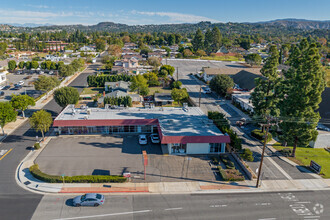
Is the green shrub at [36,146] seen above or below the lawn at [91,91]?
below

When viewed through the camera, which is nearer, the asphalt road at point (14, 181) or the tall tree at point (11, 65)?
the asphalt road at point (14, 181)

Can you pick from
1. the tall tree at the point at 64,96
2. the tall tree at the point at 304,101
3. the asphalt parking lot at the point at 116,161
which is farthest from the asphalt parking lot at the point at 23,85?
the tall tree at the point at 304,101

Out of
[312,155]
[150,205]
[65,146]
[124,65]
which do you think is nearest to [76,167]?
[65,146]

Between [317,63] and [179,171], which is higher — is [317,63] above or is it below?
above

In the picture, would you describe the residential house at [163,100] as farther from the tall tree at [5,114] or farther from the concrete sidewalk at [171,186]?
the concrete sidewalk at [171,186]

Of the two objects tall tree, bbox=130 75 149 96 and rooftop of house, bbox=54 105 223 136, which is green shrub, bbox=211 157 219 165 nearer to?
rooftop of house, bbox=54 105 223 136

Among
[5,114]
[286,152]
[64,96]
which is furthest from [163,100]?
→ [5,114]

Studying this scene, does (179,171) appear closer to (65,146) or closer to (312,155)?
(65,146)
